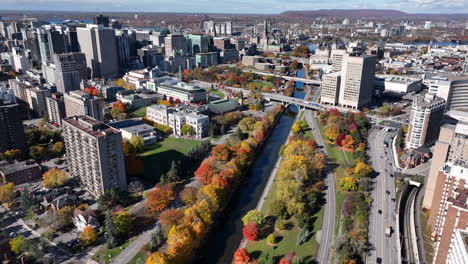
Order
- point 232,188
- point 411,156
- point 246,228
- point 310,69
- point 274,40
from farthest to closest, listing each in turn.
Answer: point 274,40, point 310,69, point 411,156, point 232,188, point 246,228

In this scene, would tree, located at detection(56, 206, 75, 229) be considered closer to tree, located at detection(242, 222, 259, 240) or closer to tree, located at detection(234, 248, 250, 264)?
tree, located at detection(234, 248, 250, 264)

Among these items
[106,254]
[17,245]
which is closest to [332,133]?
[106,254]

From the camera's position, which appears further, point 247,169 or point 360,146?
point 360,146

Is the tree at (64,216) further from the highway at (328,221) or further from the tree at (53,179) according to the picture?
the highway at (328,221)

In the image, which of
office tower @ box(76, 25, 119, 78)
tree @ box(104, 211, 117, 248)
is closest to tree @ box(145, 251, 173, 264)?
tree @ box(104, 211, 117, 248)

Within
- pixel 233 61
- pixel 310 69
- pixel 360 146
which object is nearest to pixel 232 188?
pixel 360 146

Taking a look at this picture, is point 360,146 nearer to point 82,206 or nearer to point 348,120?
point 348,120
